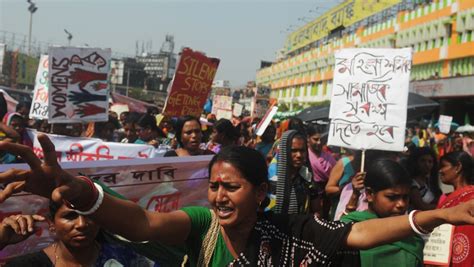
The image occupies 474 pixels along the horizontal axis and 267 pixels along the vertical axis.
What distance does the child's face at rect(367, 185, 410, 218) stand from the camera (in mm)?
3203

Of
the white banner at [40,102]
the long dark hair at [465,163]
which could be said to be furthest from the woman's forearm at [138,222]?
the white banner at [40,102]

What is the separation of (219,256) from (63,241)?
2.43 feet

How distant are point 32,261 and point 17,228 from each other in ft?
0.95

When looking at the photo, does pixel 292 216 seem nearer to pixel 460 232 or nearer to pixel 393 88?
pixel 460 232

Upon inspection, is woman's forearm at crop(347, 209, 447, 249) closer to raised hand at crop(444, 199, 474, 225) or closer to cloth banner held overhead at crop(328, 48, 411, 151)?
raised hand at crop(444, 199, 474, 225)

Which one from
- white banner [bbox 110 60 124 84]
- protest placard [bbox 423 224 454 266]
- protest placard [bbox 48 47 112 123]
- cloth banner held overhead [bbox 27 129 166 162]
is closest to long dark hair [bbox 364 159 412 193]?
protest placard [bbox 423 224 454 266]

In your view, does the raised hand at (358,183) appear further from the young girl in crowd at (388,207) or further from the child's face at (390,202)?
the child's face at (390,202)

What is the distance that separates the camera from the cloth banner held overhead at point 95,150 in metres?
5.78

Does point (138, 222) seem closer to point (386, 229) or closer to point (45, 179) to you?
point (45, 179)

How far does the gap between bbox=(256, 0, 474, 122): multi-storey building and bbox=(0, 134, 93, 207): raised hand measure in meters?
31.5

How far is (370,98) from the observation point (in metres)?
5.51

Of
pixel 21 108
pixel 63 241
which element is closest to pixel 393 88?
pixel 63 241

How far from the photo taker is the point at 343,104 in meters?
5.62

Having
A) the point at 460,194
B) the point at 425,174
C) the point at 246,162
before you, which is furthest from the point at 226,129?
the point at 246,162
